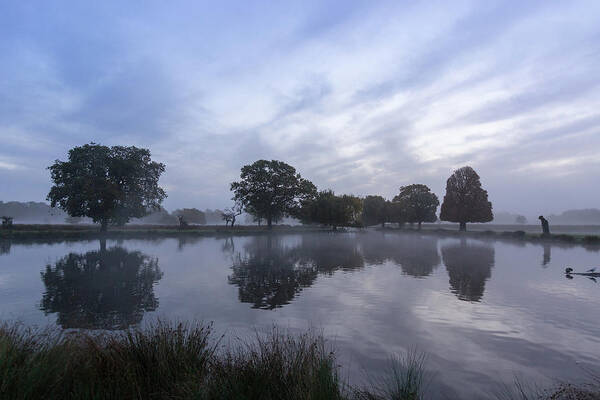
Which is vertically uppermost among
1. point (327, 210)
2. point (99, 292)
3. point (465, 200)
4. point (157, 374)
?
point (465, 200)

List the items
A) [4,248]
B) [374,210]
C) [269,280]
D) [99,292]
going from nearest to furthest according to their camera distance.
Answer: [99,292] → [269,280] → [4,248] → [374,210]

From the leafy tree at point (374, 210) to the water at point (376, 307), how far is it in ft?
315

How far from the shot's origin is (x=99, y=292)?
1680 centimetres

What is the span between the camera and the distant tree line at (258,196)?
193 ft

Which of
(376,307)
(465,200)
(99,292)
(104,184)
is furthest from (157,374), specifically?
(465,200)

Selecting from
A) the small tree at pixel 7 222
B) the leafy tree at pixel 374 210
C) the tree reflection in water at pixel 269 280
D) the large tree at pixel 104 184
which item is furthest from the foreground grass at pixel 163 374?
→ the leafy tree at pixel 374 210

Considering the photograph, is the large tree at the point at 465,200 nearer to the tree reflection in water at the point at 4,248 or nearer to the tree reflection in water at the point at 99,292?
the tree reflection in water at the point at 99,292

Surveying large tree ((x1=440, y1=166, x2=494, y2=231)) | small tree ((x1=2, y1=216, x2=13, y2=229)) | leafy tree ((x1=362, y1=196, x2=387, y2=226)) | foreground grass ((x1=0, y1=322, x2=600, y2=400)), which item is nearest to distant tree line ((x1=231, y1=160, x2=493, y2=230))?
large tree ((x1=440, y1=166, x2=494, y2=231))

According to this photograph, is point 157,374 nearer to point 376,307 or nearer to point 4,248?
point 376,307

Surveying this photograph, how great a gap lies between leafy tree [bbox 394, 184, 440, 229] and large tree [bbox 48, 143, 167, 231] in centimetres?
7724

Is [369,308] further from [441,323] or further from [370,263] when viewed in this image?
[370,263]

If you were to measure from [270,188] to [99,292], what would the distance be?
71.4 m

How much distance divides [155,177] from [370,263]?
177 ft

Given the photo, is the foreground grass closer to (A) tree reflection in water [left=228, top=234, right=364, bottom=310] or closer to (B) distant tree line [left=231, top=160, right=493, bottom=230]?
(A) tree reflection in water [left=228, top=234, right=364, bottom=310]
